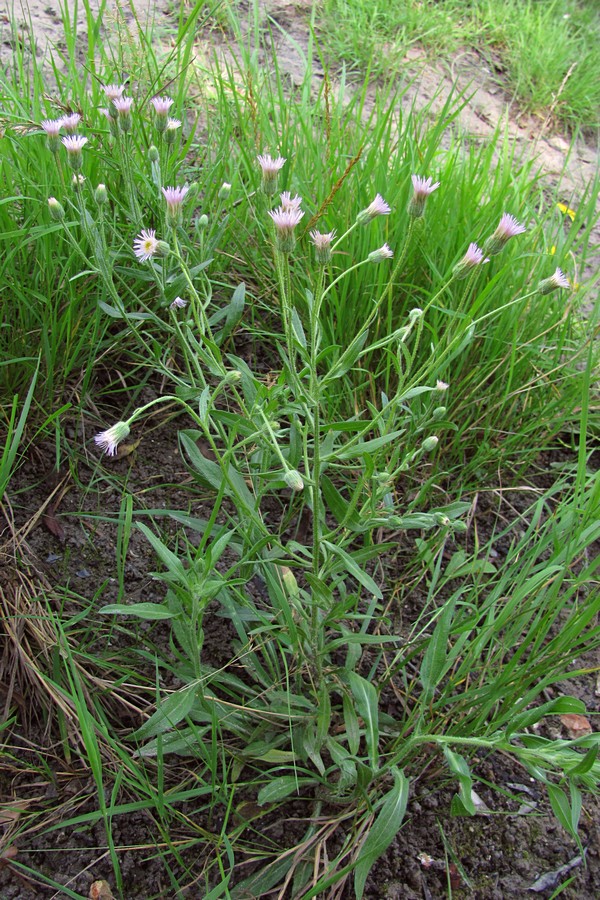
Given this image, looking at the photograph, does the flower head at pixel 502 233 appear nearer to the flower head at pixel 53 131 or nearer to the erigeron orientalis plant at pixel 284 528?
the erigeron orientalis plant at pixel 284 528

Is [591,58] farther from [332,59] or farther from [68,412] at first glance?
[68,412]

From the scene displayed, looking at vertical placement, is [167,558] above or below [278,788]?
above

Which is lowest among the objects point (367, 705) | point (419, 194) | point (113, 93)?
point (367, 705)

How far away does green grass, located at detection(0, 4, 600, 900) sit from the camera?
141 cm

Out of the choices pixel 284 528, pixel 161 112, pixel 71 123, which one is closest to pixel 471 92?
pixel 161 112

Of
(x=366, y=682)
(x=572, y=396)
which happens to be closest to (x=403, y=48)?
(x=572, y=396)

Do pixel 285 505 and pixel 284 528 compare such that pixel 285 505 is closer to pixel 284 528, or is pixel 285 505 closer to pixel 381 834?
pixel 284 528

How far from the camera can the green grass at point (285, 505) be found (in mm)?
1411

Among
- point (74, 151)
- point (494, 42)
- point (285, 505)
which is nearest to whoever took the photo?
point (74, 151)

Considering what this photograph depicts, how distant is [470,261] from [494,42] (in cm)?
336

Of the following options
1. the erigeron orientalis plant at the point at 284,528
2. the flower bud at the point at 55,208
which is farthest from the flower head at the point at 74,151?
the flower bud at the point at 55,208

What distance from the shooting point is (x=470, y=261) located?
1.43m

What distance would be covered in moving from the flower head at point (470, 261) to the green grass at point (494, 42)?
2.41m

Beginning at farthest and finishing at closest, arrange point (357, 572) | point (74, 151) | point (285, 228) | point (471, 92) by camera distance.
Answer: point (471, 92) < point (74, 151) < point (357, 572) < point (285, 228)
